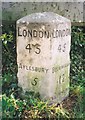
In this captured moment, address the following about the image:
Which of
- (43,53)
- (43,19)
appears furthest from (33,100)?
(43,19)

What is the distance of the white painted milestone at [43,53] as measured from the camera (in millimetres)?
4195

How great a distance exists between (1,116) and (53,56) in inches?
32.6

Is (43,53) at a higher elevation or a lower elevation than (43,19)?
lower

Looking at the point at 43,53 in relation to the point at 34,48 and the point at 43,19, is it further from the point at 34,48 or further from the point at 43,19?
the point at 43,19

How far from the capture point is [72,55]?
581cm

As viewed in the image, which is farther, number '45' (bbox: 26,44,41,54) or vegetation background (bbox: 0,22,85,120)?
number '45' (bbox: 26,44,41,54)

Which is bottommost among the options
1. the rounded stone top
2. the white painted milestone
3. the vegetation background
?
the vegetation background

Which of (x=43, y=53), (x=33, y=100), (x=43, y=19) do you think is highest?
(x=43, y=19)

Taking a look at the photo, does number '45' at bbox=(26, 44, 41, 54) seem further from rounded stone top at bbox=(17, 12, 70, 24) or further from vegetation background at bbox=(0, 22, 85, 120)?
vegetation background at bbox=(0, 22, 85, 120)

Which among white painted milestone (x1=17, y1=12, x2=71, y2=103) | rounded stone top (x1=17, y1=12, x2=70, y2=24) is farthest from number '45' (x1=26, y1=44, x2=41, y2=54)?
rounded stone top (x1=17, y1=12, x2=70, y2=24)

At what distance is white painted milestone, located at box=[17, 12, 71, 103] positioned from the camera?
420 cm

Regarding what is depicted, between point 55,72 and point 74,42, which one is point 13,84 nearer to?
point 55,72

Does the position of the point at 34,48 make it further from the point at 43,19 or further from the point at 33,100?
the point at 33,100

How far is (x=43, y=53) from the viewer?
4230mm
